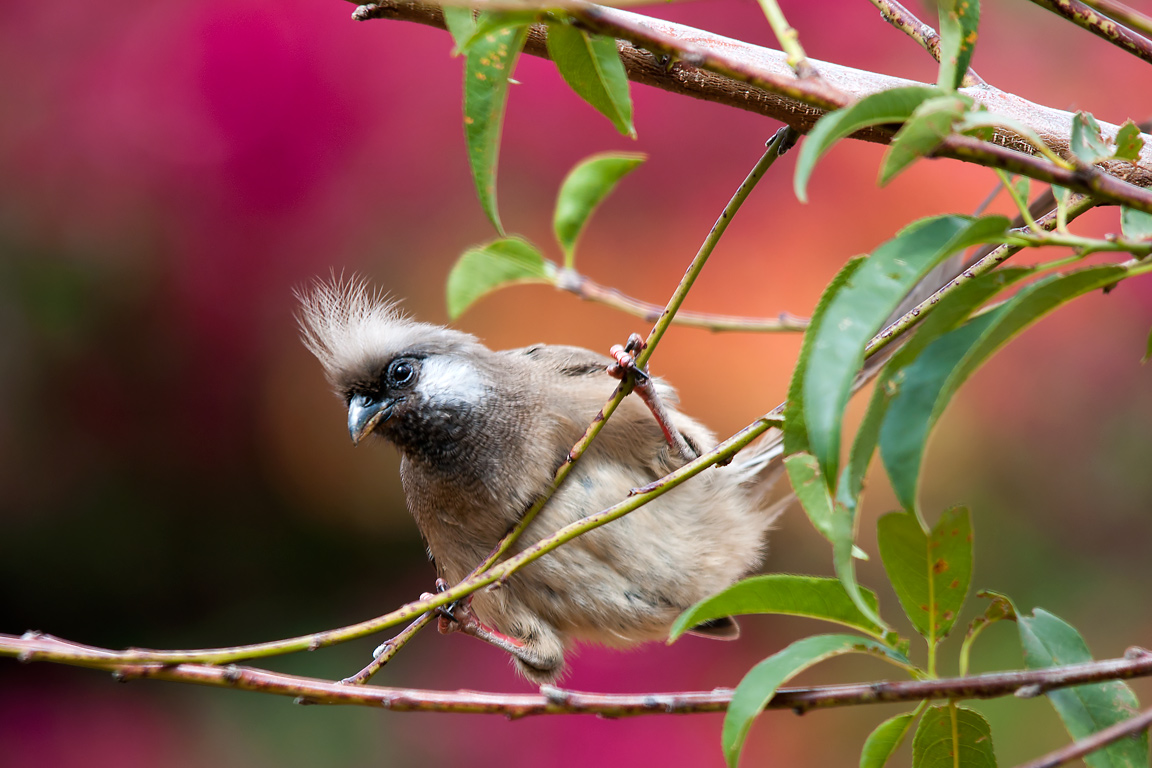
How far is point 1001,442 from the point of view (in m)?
3.59

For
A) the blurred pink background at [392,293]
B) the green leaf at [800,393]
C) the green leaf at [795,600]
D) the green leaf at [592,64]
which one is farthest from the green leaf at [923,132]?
the blurred pink background at [392,293]

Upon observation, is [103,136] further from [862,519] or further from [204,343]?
[862,519]

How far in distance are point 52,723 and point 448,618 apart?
7.56 ft

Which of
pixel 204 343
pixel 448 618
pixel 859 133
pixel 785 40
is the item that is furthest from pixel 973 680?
pixel 204 343

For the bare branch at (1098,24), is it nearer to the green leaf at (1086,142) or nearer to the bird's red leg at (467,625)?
the green leaf at (1086,142)

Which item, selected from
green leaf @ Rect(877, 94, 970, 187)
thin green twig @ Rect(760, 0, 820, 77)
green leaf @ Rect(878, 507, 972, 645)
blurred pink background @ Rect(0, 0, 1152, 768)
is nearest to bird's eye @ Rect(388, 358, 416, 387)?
blurred pink background @ Rect(0, 0, 1152, 768)

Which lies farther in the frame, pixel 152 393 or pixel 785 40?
pixel 152 393

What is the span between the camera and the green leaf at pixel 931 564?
110 cm

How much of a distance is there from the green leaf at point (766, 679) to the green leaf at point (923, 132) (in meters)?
0.48

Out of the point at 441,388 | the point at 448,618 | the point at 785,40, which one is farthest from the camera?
the point at 441,388

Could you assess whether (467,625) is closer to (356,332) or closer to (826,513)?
(356,332)

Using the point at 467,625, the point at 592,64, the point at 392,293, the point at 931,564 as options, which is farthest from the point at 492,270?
the point at 392,293

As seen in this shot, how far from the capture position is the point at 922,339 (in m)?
0.90

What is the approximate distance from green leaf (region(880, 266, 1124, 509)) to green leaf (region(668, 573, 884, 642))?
0.26m
